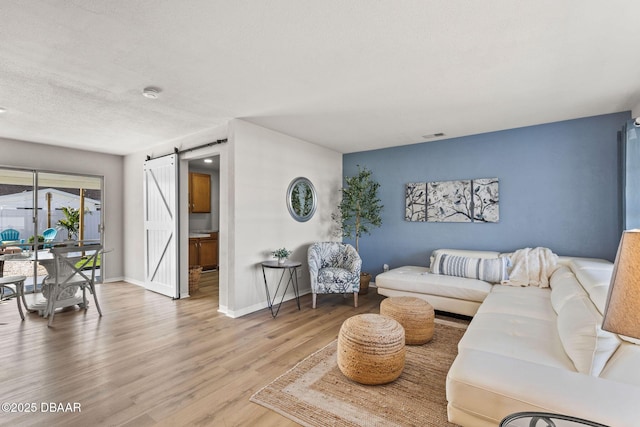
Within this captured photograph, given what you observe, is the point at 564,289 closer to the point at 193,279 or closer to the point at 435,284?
the point at 435,284

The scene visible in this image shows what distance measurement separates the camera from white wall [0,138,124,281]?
470 centimetres

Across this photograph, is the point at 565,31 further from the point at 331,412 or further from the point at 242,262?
the point at 242,262

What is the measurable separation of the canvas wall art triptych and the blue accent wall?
10cm

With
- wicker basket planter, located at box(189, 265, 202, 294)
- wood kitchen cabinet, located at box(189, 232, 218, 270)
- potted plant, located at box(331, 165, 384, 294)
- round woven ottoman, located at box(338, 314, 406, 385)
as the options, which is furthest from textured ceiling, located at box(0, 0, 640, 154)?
wood kitchen cabinet, located at box(189, 232, 218, 270)

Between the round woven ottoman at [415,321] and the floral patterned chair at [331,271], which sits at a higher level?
the floral patterned chair at [331,271]

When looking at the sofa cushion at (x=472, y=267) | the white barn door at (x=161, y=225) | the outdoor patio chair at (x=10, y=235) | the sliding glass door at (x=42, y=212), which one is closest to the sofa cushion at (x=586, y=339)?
the sofa cushion at (x=472, y=267)

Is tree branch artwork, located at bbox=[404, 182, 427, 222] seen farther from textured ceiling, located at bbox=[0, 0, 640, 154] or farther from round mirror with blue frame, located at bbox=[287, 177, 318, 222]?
round mirror with blue frame, located at bbox=[287, 177, 318, 222]

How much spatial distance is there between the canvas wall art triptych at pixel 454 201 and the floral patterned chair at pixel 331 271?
1.28 meters

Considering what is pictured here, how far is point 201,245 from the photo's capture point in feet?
22.0

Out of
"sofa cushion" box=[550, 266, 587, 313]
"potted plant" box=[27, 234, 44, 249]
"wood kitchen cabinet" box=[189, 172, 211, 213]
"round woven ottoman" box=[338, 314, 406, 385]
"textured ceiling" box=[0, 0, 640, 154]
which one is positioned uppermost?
"textured ceiling" box=[0, 0, 640, 154]

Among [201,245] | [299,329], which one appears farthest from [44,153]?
[299,329]

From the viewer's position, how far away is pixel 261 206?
4.10 metres

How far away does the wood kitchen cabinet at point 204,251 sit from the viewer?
6551mm

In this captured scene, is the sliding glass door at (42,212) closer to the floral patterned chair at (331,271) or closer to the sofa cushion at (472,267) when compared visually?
the floral patterned chair at (331,271)
